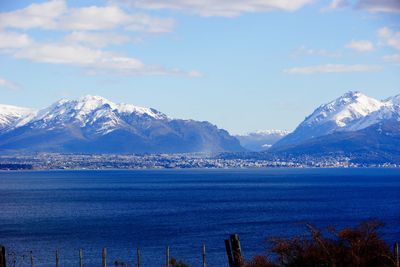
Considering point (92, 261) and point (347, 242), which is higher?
point (347, 242)

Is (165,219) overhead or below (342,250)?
below

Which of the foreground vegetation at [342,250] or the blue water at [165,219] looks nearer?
the foreground vegetation at [342,250]

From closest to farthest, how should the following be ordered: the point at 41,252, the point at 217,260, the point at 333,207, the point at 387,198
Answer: the point at 217,260
the point at 41,252
the point at 333,207
the point at 387,198

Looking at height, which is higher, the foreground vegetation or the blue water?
the foreground vegetation

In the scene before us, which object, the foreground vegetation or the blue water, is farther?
the blue water

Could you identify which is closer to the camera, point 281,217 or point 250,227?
point 250,227

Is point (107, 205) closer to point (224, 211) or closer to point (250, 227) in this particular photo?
point (224, 211)

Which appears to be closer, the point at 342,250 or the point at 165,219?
the point at 342,250

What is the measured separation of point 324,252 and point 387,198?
109 m

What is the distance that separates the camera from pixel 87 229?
82.4 meters

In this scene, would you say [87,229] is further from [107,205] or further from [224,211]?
[107,205]

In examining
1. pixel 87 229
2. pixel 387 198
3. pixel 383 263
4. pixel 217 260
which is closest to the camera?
pixel 383 263

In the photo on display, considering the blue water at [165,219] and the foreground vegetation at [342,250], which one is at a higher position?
the foreground vegetation at [342,250]

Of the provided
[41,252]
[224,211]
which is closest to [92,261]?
[41,252]
